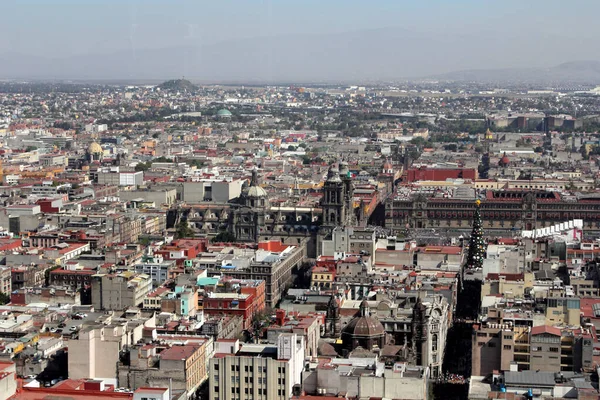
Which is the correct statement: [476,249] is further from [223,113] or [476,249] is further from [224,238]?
[223,113]

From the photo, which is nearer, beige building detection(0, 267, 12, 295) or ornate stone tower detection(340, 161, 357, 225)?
beige building detection(0, 267, 12, 295)

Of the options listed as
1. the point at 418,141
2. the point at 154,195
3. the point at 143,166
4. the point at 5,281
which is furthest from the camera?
the point at 418,141

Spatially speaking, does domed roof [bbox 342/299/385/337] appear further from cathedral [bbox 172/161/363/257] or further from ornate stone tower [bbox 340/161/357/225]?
ornate stone tower [bbox 340/161/357/225]

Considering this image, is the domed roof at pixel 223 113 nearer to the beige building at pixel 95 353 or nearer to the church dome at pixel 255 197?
the church dome at pixel 255 197

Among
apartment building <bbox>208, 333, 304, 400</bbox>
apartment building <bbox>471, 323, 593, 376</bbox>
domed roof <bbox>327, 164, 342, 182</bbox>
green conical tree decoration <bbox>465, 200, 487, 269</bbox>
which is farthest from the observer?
domed roof <bbox>327, 164, 342, 182</bbox>

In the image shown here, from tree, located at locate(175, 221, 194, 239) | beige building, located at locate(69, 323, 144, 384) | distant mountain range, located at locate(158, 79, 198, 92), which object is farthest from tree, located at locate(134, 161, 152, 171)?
distant mountain range, located at locate(158, 79, 198, 92)

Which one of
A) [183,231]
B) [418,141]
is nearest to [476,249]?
[183,231]

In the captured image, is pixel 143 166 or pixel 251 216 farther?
Answer: pixel 143 166

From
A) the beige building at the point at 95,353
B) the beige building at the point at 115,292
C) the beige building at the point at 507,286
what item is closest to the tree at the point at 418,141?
the beige building at the point at 507,286
